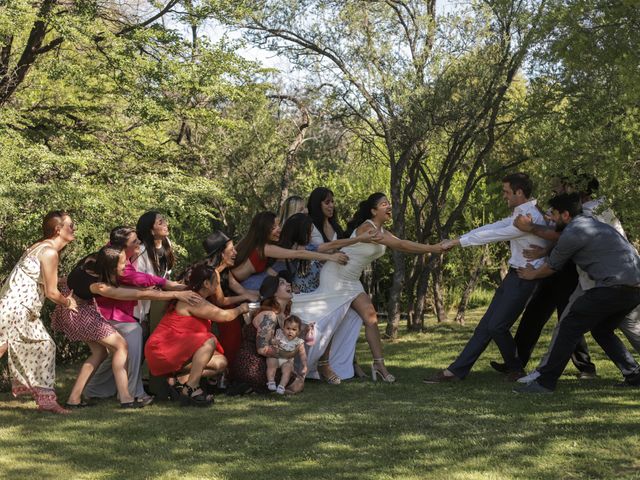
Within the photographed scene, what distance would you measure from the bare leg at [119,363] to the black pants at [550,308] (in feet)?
13.3

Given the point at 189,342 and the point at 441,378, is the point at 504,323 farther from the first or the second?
the point at 189,342

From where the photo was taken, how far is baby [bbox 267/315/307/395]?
8.64 m

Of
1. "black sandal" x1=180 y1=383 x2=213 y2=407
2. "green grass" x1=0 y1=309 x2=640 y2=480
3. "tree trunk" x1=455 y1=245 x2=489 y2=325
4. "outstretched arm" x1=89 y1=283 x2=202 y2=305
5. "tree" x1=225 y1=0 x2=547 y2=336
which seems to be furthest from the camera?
"tree trunk" x1=455 y1=245 x2=489 y2=325

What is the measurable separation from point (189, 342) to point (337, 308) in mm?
1830

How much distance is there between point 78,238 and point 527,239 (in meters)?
5.99

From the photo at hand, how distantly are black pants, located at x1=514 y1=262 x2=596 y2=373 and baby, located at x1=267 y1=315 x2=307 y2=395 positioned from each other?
2.36m

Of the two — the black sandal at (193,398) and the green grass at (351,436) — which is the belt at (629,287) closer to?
the green grass at (351,436)

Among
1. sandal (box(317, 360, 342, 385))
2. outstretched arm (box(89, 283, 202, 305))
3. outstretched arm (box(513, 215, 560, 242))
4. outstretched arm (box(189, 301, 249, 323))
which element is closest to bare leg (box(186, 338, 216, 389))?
outstretched arm (box(189, 301, 249, 323))

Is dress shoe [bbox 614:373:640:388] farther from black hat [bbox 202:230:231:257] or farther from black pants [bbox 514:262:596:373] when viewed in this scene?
black hat [bbox 202:230:231:257]

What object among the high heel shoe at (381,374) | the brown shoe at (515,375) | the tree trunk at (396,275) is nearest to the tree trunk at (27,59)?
the tree trunk at (396,275)

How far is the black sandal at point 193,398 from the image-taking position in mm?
8078

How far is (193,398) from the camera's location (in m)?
8.10

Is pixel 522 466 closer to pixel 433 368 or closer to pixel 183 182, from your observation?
pixel 433 368

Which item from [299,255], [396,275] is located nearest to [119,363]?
[299,255]
